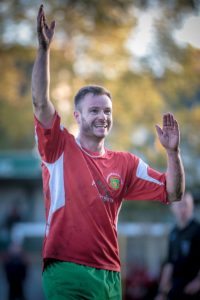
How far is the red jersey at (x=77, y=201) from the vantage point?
4.41 m

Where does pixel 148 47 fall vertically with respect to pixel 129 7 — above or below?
below

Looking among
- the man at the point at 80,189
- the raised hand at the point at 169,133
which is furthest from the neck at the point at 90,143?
the raised hand at the point at 169,133

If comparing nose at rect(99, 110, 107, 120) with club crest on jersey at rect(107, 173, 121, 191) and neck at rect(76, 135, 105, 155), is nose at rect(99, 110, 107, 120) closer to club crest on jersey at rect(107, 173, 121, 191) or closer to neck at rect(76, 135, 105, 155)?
neck at rect(76, 135, 105, 155)

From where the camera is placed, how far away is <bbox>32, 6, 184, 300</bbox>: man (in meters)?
4.35

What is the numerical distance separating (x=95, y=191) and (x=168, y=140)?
725 mm

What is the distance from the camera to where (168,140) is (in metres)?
4.77

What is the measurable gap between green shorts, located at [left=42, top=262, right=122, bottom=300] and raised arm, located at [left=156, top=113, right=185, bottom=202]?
0.89 meters

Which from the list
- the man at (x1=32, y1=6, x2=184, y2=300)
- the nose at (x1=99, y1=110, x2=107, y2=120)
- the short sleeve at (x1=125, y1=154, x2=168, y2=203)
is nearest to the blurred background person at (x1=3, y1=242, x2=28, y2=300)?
the short sleeve at (x1=125, y1=154, x2=168, y2=203)

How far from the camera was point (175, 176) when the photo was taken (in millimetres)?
4836

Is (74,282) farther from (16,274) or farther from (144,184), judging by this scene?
(16,274)

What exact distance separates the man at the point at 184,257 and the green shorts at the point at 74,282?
4.18 meters

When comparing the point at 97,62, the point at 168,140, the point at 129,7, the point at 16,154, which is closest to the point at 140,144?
the point at 97,62

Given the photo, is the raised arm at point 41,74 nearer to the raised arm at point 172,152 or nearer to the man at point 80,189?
the man at point 80,189

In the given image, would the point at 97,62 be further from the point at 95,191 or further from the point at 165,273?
the point at 95,191
